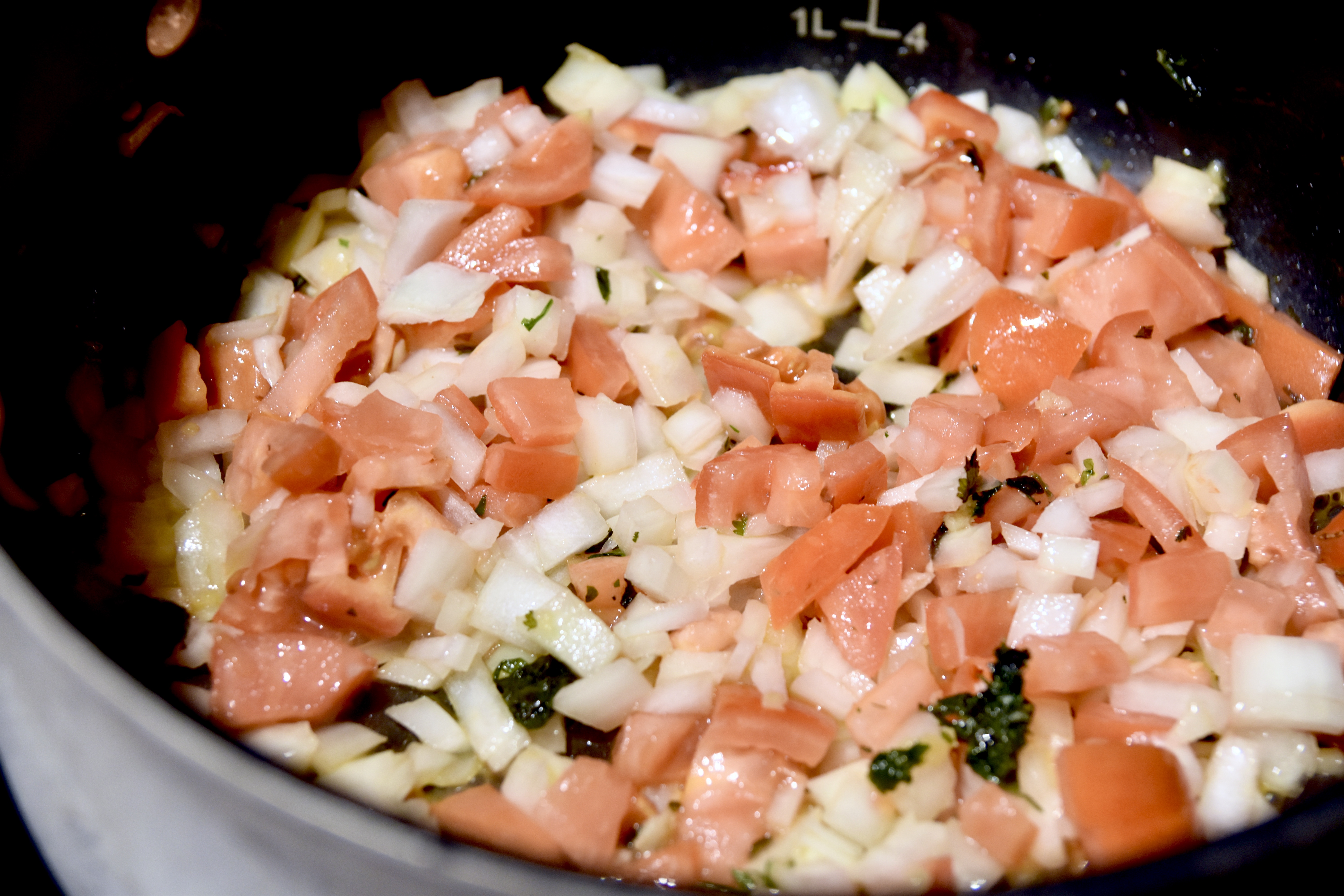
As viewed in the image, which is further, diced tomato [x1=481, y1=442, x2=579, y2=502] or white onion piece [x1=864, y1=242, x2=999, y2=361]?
white onion piece [x1=864, y1=242, x2=999, y2=361]

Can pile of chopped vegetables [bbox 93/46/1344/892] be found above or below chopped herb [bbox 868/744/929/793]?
above

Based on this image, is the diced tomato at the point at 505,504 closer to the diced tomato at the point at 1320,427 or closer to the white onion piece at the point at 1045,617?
the white onion piece at the point at 1045,617

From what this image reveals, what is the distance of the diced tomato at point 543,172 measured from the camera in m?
1.97

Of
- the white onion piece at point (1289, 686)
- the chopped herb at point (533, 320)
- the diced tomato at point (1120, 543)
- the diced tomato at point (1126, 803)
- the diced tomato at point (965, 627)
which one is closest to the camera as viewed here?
the diced tomato at point (1126, 803)

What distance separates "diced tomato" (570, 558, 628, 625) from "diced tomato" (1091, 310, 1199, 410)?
1018 mm

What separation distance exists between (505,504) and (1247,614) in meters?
1.17

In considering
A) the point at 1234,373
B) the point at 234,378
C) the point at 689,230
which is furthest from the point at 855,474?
the point at 234,378

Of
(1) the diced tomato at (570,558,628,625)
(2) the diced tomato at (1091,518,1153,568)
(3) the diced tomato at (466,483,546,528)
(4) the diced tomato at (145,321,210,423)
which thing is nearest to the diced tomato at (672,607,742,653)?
(1) the diced tomato at (570,558,628,625)

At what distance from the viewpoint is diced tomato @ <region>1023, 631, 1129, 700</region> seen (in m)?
1.42

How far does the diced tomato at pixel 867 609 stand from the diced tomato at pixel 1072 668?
8.3 inches

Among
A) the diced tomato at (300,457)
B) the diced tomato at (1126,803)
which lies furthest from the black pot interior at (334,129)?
the diced tomato at (300,457)

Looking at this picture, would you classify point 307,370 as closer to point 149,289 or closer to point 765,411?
point 149,289

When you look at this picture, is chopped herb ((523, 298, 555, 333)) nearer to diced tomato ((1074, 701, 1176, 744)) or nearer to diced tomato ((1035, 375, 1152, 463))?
diced tomato ((1035, 375, 1152, 463))

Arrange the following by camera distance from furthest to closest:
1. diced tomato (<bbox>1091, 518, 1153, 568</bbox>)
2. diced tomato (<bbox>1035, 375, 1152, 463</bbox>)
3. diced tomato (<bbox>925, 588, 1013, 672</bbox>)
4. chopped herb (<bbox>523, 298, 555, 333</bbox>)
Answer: chopped herb (<bbox>523, 298, 555, 333</bbox>)
diced tomato (<bbox>1035, 375, 1152, 463</bbox>)
diced tomato (<bbox>1091, 518, 1153, 568</bbox>)
diced tomato (<bbox>925, 588, 1013, 672</bbox>)
